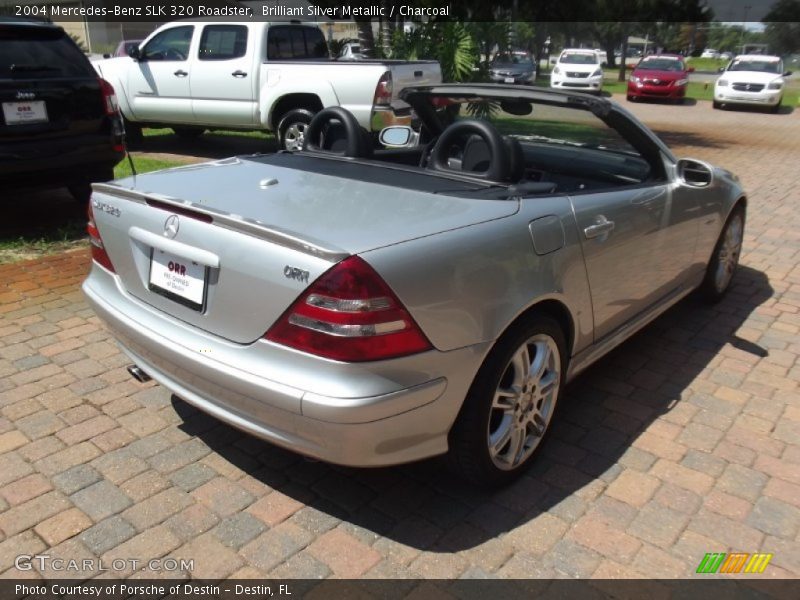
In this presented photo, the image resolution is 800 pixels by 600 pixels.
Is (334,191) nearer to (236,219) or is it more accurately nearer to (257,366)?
(236,219)

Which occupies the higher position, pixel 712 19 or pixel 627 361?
pixel 712 19

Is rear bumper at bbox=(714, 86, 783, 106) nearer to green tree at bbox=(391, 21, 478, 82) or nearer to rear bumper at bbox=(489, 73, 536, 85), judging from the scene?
rear bumper at bbox=(489, 73, 536, 85)

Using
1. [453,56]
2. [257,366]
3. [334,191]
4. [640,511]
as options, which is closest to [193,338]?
[257,366]

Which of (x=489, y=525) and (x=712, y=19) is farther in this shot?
(x=712, y=19)

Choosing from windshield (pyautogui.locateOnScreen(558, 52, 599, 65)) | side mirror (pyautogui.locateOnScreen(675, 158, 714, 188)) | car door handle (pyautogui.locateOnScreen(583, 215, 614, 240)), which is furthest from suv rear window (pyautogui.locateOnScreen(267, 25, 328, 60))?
windshield (pyautogui.locateOnScreen(558, 52, 599, 65))

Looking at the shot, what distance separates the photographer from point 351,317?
7.02ft

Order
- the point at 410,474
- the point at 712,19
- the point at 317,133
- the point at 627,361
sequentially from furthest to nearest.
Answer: the point at 712,19, the point at 627,361, the point at 317,133, the point at 410,474

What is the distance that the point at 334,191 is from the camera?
2811 mm

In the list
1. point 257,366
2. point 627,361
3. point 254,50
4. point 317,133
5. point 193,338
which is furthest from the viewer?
point 254,50

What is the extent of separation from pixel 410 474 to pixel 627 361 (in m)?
1.77

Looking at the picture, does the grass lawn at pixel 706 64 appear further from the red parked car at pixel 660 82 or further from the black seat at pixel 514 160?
the black seat at pixel 514 160

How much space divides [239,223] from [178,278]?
0.38 metres

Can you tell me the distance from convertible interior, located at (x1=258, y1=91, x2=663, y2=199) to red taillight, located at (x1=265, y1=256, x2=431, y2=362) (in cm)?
79

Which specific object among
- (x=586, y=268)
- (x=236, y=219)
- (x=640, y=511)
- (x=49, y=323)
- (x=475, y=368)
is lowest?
(x=640, y=511)
